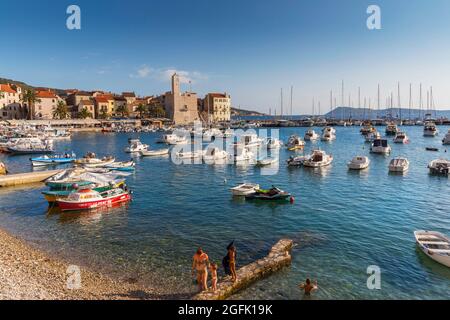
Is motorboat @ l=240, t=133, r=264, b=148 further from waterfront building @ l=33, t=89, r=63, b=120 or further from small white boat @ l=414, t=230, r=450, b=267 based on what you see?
waterfront building @ l=33, t=89, r=63, b=120

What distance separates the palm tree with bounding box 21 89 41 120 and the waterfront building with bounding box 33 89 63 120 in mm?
1385

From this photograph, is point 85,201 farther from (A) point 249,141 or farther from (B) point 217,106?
(B) point 217,106

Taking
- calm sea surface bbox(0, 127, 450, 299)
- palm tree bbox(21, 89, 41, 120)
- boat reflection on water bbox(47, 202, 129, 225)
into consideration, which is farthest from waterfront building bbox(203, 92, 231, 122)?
boat reflection on water bbox(47, 202, 129, 225)

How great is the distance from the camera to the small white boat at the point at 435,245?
55.3ft

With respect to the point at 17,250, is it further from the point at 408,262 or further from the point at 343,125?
the point at 343,125

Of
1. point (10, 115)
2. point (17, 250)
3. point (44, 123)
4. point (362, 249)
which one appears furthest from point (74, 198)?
point (10, 115)

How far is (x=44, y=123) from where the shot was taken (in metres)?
110

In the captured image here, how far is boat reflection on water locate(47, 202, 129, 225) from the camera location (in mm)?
24145

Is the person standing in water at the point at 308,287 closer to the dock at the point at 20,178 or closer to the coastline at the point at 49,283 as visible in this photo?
the coastline at the point at 49,283

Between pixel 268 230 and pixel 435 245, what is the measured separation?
9340 mm

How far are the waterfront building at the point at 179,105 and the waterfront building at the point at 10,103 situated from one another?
60830 millimetres

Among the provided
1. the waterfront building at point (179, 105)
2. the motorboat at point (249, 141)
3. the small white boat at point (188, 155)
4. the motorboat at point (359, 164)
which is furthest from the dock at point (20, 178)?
the waterfront building at point (179, 105)

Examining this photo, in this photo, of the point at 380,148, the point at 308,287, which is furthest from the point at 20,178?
the point at 380,148
